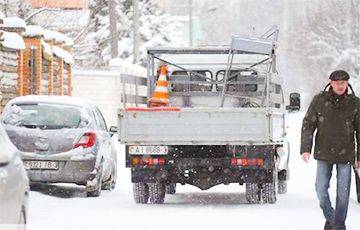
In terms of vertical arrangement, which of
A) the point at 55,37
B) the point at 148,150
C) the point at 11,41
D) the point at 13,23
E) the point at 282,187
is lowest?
the point at 282,187

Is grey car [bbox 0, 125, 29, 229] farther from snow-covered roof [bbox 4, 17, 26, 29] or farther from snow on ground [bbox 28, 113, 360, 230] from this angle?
snow-covered roof [bbox 4, 17, 26, 29]

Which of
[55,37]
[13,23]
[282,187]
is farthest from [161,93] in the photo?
[55,37]

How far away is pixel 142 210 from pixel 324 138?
3.80 meters

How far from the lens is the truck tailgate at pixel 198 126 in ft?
44.3

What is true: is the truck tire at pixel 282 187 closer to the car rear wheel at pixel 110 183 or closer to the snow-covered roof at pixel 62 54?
the car rear wheel at pixel 110 183

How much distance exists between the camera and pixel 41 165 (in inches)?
570

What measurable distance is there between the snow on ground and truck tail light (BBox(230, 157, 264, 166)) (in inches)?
23.6

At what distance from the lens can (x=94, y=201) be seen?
14.8m

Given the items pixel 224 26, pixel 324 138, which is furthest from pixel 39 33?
pixel 224 26

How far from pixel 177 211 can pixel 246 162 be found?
125 cm

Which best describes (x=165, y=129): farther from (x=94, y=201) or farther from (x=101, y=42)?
(x=101, y=42)

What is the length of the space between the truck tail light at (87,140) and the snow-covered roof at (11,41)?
734cm

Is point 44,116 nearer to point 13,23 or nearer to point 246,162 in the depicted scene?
point 246,162

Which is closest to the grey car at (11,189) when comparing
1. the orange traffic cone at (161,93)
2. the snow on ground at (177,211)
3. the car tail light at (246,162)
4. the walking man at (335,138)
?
the snow on ground at (177,211)
